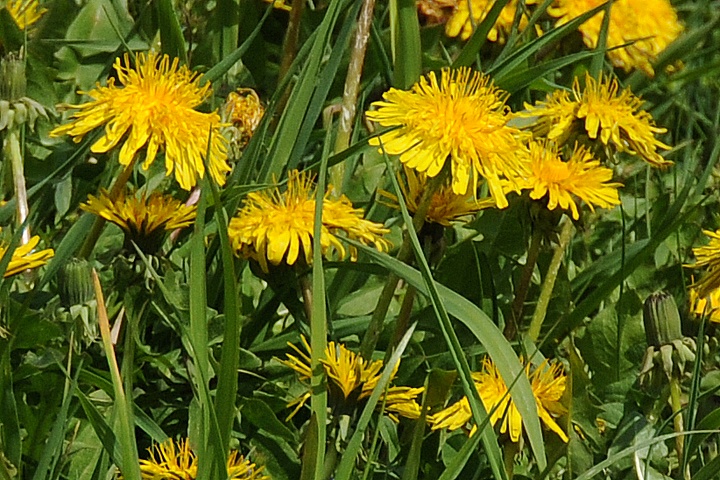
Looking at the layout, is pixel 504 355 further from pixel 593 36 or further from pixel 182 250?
pixel 593 36

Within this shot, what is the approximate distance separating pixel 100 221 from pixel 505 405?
499mm

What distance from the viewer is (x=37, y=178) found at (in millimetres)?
1806

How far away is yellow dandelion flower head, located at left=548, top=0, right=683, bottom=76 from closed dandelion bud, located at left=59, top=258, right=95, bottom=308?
1.24m

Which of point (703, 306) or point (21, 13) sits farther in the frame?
point (21, 13)

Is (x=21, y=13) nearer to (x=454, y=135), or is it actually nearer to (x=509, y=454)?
(x=454, y=135)

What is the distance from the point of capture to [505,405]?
1150 millimetres

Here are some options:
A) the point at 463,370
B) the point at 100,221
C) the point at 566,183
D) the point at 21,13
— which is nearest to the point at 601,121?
the point at 566,183

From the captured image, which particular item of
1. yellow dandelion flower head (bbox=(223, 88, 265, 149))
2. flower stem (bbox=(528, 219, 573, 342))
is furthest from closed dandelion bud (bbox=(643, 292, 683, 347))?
yellow dandelion flower head (bbox=(223, 88, 265, 149))

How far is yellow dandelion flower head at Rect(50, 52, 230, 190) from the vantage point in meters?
1.24

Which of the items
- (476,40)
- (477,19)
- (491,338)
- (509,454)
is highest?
(476,40)

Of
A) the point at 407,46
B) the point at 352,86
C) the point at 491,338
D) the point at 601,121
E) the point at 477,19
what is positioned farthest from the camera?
the point at 477,19

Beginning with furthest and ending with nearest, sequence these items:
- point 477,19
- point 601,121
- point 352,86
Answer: point 477,19, point 352,86, point 601,121

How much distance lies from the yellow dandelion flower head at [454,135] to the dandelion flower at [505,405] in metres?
0.19

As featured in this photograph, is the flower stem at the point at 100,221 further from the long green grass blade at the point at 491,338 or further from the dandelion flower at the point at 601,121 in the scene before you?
the dandelion flower at the point at 601,121
